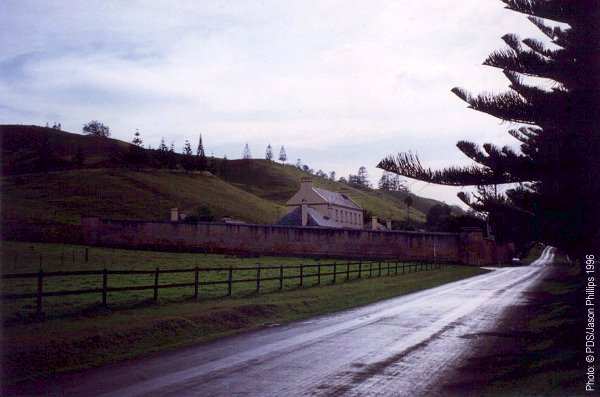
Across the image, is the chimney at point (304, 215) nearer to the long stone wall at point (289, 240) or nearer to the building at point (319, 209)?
the building at point (319, 209)

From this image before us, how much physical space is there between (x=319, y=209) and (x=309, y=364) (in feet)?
262

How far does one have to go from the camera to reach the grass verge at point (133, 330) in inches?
388

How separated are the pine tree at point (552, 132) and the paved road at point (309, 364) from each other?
9.85ft

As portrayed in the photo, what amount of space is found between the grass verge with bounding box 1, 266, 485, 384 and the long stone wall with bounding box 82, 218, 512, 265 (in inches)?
1555

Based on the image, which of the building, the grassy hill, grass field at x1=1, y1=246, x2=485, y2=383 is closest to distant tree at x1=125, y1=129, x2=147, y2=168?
the grassy hill

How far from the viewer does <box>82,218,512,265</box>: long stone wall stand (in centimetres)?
5950

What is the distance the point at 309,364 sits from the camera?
9383mm

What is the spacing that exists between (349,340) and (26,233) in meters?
57.8

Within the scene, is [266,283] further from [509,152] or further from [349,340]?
[509,152]

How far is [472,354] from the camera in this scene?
10391 millimetres

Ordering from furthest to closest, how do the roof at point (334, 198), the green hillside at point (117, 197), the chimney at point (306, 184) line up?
1. the roof at point (334, 198)
2. the chimney at point (306, 184)
3. the green hillside at point (117, 197)

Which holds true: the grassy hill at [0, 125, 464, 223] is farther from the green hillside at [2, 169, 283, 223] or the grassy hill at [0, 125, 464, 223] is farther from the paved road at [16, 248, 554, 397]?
the paved road at [16, 248, 554, 397]

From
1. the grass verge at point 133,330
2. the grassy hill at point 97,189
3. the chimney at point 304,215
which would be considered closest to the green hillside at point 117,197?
the grassy hill at point 97,189

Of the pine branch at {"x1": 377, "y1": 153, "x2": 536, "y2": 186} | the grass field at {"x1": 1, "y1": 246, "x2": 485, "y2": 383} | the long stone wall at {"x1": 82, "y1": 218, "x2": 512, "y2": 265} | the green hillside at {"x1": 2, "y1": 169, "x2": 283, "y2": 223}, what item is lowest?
the grass field at {"x1": 1, "y1": 246, "x2": 485, "y2": 383}
